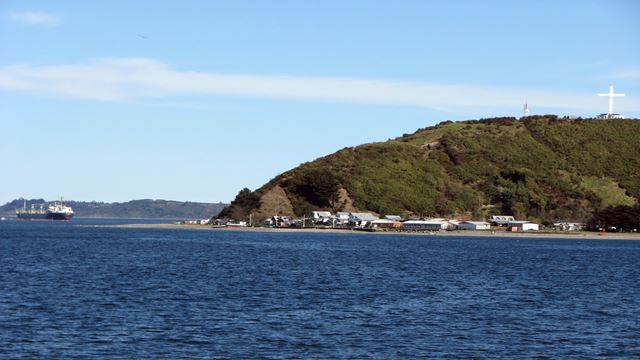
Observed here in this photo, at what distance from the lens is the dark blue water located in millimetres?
44969

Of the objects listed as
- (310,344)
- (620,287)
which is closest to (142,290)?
(310,344)

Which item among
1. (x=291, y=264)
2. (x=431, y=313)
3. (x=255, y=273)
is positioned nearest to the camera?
(x=431, y=313)

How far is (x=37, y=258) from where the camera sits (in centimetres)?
10875

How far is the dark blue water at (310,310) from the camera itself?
1770 inches

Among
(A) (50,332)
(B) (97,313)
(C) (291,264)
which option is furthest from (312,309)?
(C) (291,264)

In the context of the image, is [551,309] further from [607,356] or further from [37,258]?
[37,258]

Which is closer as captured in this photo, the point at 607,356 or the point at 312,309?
the point at 607,356

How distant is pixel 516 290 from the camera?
75.8 m

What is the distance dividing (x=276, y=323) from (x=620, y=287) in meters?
40.0

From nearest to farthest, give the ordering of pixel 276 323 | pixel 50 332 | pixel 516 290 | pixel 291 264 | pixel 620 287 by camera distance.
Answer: pixel 50 332 → pixel 276 323 → pixel 516 290 → pixel 620 287 → pixel 291 264

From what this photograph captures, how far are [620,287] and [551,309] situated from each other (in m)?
21.4

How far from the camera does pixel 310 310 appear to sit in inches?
2307

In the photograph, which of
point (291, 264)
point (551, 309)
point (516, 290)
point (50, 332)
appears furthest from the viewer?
point (291, 264)

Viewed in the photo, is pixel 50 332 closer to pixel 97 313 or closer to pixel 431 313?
pixel 97 313
